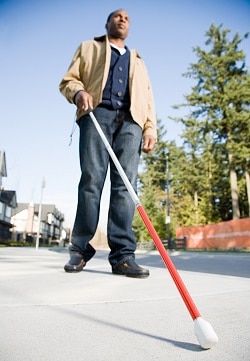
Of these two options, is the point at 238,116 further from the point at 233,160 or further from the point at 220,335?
the point at 220,335

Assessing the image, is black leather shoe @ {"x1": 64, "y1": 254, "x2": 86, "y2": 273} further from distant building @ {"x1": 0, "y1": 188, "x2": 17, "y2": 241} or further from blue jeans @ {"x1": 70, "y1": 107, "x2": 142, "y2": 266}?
distant building @ {"x1": 0, "y1": 188, "x2": 17, "y2": 241}

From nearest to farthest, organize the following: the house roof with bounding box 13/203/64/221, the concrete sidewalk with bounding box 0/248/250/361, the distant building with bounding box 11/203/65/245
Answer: the concrete sidewalk with bounding box 0/248/250/361 < the distant building with bounding box 11/203/65/245 < the house roof with bounding box 13/203/64/221

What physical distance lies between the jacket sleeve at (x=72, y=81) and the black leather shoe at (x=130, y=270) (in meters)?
1.26

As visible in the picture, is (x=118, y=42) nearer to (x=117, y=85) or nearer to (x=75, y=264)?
(x=117, y=85)

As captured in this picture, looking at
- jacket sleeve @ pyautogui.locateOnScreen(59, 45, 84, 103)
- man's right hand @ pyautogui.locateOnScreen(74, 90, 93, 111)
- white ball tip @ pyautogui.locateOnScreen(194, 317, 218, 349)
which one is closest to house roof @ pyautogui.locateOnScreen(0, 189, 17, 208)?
jacket sleeve @ pyautogui.locateOnScreen(59, 45, 84, 103)

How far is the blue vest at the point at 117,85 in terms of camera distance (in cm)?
241

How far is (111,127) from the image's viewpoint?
2393mm

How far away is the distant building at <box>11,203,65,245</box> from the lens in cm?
5447

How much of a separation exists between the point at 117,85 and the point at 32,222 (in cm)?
5677

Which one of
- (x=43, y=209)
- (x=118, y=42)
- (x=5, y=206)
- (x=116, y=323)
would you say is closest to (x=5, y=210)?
(x=5, y=206)

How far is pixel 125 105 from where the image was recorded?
2451 millimetres

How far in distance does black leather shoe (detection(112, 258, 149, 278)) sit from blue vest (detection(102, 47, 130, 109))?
1.17 metres

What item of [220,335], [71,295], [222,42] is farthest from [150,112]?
[222,42]

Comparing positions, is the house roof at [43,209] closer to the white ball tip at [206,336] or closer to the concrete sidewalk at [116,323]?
the concrete sidewalk at [116,323]
